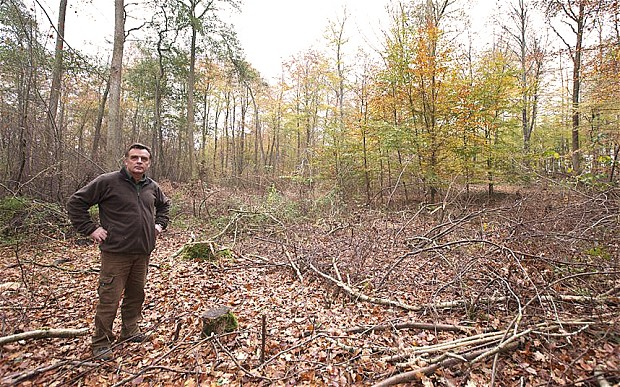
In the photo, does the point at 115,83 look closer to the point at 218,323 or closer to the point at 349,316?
the point at 218,323

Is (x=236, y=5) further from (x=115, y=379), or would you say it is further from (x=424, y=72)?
(x=115, y=379)

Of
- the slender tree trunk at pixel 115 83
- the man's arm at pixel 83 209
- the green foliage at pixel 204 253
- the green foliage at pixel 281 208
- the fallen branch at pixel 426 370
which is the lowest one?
the fallen branch at pixel 426 370

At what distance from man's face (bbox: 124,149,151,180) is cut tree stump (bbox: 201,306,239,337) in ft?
6.06

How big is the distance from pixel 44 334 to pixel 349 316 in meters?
3.61

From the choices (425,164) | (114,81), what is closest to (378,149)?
(425,164)

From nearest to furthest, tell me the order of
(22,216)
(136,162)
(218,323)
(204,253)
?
(136,162), (218,323), (204,253), (22,216)

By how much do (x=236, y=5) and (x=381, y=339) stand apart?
1659 cm

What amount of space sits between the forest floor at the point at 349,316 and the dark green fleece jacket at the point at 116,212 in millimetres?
1188

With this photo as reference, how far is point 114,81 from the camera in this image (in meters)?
9.12

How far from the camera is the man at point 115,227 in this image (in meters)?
3.02

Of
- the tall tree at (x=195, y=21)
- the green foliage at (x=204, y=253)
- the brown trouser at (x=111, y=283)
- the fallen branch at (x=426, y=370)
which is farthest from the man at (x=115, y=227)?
the tall tree at (x=195, y=21)

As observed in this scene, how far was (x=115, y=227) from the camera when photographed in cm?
305

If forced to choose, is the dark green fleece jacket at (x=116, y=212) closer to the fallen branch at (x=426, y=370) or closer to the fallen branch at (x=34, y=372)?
the fallen branch at (x=34, y=372)

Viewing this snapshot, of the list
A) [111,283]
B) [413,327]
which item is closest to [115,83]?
[111,283]
